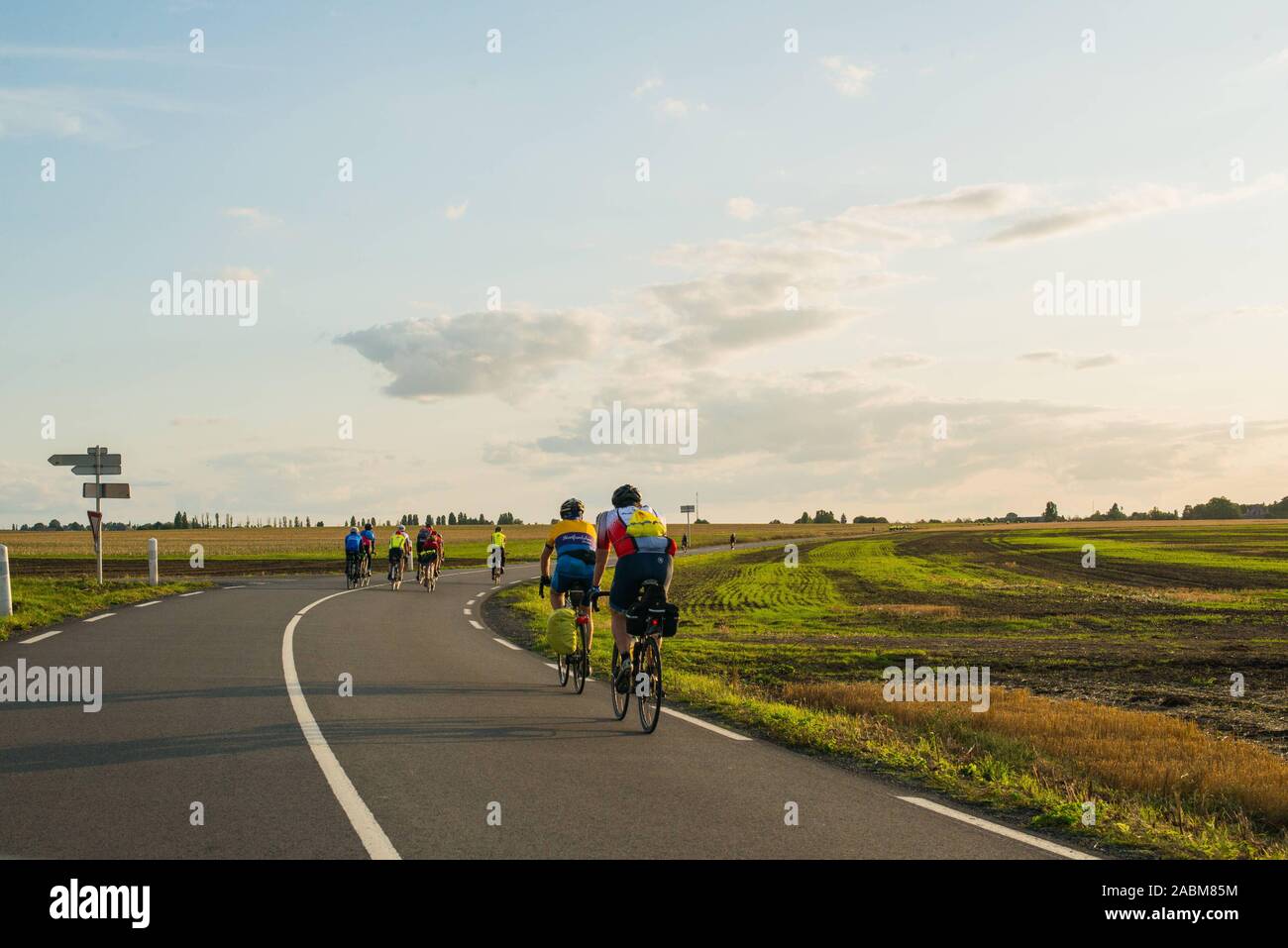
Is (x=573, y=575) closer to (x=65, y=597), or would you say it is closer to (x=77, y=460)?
(x=65, y=597)

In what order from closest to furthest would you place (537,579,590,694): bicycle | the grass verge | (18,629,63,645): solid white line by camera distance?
1. the grass verge
2. (537,579,590,694): bicycle
3. (18,629,63,645): solid white line

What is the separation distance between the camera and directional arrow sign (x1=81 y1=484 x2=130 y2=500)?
2894 centimetres

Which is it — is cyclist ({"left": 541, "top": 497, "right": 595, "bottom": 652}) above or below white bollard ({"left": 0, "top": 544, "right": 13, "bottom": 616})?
above

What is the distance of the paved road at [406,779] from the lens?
6.04 m

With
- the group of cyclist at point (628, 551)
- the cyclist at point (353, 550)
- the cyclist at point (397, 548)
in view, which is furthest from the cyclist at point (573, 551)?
the cyclist at point (353, 550)

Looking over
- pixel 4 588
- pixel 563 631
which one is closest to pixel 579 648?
pixel 563 631

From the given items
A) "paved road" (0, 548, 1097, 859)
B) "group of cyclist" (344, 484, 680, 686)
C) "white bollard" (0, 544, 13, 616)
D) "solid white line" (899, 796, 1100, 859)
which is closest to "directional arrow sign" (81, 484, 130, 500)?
"white bollard" (0, 544, 13, 616)

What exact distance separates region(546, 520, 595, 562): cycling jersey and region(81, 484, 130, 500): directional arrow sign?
68.7 ft

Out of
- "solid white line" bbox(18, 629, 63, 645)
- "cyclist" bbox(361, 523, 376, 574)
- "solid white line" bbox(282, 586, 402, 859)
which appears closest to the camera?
"solid white line" bbox(282, 586, 402, 859)

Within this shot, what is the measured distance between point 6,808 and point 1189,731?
411 inches

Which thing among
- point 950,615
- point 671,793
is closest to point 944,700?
point 671,793

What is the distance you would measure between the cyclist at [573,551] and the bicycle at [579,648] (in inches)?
1.5

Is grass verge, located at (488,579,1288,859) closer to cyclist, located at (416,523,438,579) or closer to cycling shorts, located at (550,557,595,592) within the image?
cycling shorts, located at (550,557,595,592)

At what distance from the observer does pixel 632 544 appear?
32.7ft
